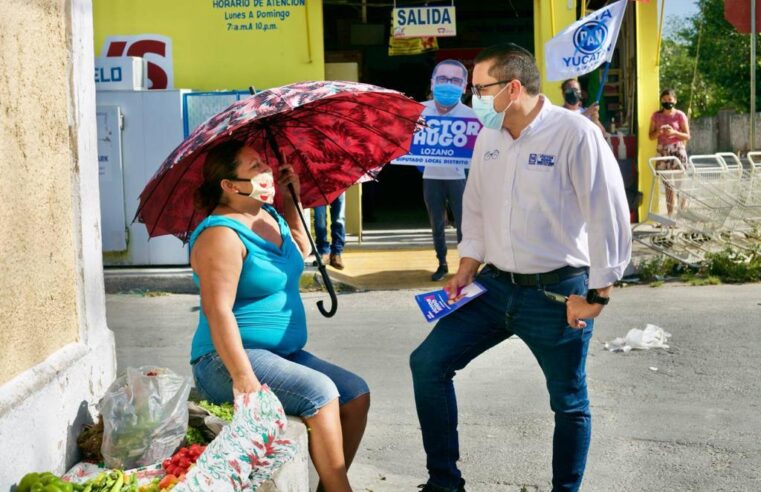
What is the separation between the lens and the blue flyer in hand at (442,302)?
4570 millimetres

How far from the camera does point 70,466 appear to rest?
4152 mm

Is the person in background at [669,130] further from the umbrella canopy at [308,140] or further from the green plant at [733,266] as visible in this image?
the umbrella canopy at [308,140]

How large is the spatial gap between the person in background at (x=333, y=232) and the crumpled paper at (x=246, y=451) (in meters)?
7.34

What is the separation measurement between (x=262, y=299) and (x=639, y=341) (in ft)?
14.6

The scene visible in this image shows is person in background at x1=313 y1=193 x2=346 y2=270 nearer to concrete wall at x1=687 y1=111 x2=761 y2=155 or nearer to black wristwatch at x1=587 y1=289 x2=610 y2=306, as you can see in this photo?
black wristwatch at x1=587 y1=289 x2=610 y2=306

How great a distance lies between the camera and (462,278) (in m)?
4.66

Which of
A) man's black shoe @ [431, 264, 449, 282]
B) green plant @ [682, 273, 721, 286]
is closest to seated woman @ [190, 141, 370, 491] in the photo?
man's black shoe @ [431, 264, 449, 282]

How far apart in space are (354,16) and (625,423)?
13.4 metres

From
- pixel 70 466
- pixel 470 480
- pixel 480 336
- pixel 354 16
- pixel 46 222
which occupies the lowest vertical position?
pixel 470 480

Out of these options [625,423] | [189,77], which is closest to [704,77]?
[189,77]

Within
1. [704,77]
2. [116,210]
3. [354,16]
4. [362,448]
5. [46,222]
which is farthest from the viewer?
[704,77]

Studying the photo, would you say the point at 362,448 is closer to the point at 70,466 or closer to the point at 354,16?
the point at 70,466

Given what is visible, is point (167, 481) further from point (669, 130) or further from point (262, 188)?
point (669, 130)

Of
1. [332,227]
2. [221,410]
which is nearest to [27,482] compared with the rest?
[221,410]
